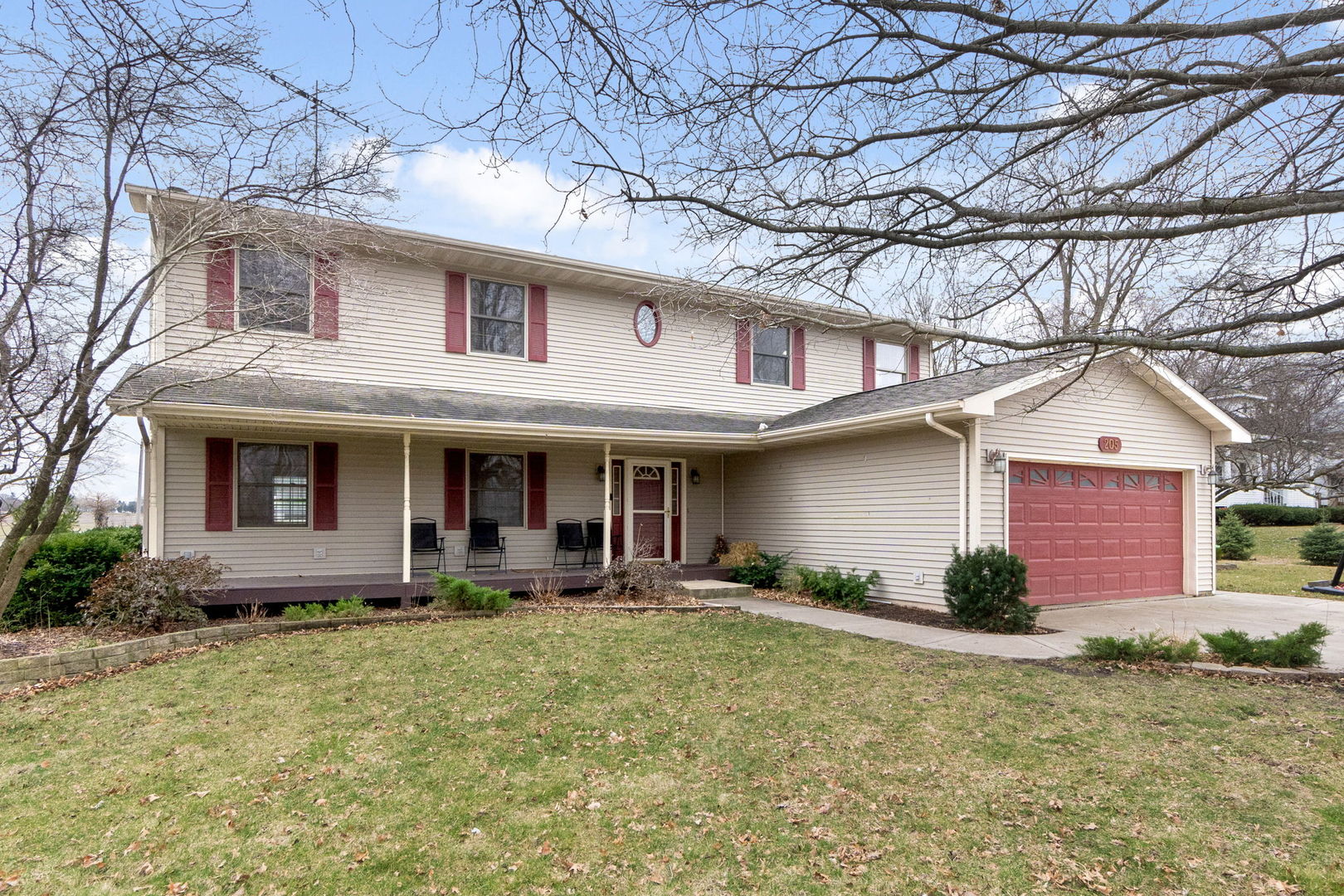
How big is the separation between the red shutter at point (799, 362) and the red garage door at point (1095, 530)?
5050mm

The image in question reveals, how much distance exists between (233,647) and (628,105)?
6.57 metres

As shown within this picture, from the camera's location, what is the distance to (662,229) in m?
5.46

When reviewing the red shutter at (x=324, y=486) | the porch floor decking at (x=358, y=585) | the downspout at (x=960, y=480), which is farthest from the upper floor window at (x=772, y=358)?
the red shutter at (x=324, y=486)

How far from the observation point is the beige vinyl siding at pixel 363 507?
9344 mm

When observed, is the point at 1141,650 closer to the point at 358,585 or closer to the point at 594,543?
the point at 594,543

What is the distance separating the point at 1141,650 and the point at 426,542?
8.95 metres

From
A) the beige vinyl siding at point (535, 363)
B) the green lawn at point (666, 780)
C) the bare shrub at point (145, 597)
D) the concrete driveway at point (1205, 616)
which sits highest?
the beige vinyl siding at point (535, 363)

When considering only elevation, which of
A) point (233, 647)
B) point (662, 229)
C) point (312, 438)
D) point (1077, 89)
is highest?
point (1077, 89)

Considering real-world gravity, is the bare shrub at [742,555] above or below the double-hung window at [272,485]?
below

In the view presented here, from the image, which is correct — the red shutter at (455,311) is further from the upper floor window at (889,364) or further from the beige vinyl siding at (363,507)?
the upper floor window at (889,364)

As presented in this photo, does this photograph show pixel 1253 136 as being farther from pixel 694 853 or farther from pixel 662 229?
pixel 694 853

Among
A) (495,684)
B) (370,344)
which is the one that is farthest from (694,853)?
(370,344)

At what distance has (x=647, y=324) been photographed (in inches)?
506

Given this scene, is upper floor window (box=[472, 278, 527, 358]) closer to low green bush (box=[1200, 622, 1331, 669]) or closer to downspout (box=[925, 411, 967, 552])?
downspout (box=[925, 411, 967, 552])
